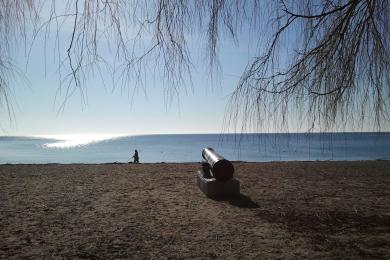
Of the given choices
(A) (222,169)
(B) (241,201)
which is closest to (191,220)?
(B) (241,201)

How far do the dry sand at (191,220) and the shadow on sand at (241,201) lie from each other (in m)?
0.02

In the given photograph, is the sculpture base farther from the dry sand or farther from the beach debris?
the dry sand

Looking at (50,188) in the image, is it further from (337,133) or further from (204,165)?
(337,133)

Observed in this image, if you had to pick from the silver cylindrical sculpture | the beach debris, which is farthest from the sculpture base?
the silver cylindrical sculpture

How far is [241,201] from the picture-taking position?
958cm

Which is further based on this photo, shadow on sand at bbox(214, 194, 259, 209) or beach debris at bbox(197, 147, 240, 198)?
beach debris at bbox(197, 147, 240, 198)

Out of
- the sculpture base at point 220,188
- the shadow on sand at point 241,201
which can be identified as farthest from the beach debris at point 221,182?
the shadow on sand at point 241,201

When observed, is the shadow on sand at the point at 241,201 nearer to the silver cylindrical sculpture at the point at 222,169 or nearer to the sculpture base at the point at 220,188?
the sculpture base at the point at 220,188

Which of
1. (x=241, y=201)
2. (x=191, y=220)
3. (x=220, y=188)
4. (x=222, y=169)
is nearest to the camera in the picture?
(x=191, y=220)

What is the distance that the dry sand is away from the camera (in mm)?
5652

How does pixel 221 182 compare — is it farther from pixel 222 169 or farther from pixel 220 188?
pixel 222 169

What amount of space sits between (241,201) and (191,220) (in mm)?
2363

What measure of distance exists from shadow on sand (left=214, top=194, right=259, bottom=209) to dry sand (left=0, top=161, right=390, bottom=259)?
0.9 inches

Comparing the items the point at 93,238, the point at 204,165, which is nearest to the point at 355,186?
the point at 204,165
